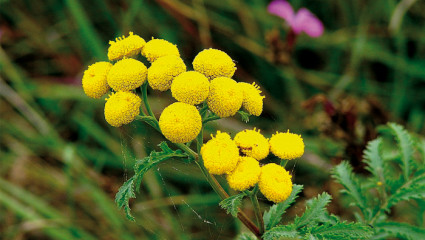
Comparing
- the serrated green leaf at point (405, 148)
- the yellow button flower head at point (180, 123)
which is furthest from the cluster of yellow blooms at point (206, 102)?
the serrated green leaf at point (405, 148)

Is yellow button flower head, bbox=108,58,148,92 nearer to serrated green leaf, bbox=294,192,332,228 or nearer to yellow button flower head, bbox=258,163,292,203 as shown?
yellow button flower head, bbox=258,163,292,203

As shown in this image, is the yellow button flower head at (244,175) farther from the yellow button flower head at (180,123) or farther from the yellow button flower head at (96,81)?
the yellow button flower head at (96,81)

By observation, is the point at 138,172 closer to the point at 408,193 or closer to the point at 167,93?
the point at 408,193

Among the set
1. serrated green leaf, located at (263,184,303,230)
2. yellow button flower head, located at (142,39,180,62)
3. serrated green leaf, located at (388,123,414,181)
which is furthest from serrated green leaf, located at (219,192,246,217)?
serrated green leaf, located at (388,123,414,181)

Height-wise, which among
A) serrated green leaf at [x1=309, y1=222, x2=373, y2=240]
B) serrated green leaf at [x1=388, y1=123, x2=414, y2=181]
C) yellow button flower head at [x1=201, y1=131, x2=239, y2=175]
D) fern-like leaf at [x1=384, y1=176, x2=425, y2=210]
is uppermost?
serrated green leaf at [x1=388, y1=123, x2=414, y2=181]

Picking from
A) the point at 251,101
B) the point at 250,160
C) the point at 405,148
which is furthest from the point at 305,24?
the point at 250,160

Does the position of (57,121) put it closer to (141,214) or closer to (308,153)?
(141,214)
